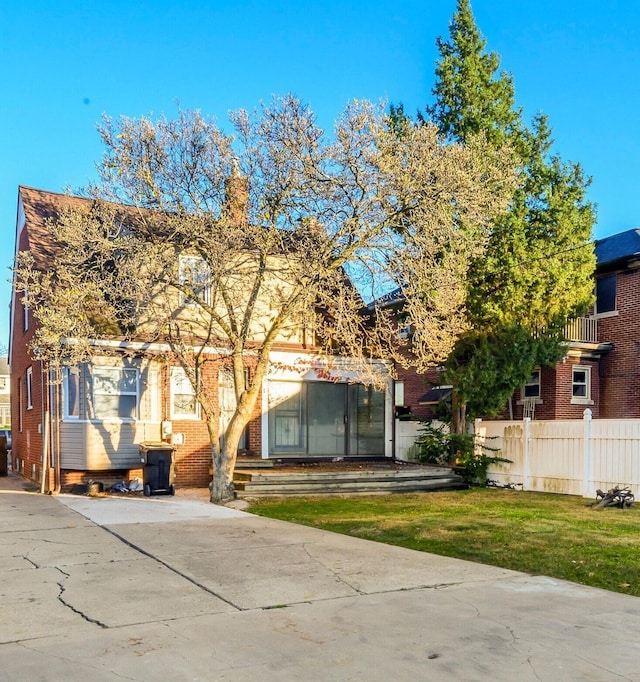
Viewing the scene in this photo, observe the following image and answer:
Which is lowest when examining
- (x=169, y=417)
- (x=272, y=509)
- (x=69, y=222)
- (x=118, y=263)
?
(x=272, y=509)

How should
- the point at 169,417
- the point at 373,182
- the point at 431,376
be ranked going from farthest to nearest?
the point at 431,376 → the point at 169,417 → the point at 373,182

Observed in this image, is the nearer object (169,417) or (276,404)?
(169,417)

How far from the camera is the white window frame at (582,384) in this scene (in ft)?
72.6

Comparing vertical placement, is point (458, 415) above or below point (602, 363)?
below

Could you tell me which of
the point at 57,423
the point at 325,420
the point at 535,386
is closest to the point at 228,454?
the point at 57,423

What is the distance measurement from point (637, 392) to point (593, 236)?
6.89m

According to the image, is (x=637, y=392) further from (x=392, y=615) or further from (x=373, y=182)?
(x=392, y=615)

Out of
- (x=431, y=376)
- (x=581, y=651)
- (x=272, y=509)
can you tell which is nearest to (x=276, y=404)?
(x=272, y=509)

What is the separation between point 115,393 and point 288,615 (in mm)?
10449

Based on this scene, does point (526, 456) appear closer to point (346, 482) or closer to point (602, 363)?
point (346, 482)

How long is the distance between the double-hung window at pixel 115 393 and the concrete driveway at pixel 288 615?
5996 millimetres

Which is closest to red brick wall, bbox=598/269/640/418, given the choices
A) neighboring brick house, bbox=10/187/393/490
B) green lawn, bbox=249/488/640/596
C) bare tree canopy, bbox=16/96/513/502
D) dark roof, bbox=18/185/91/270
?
neighboring brick house, bbox=10/187/393/490

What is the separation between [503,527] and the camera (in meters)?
9.89

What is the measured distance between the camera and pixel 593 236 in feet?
56.7
